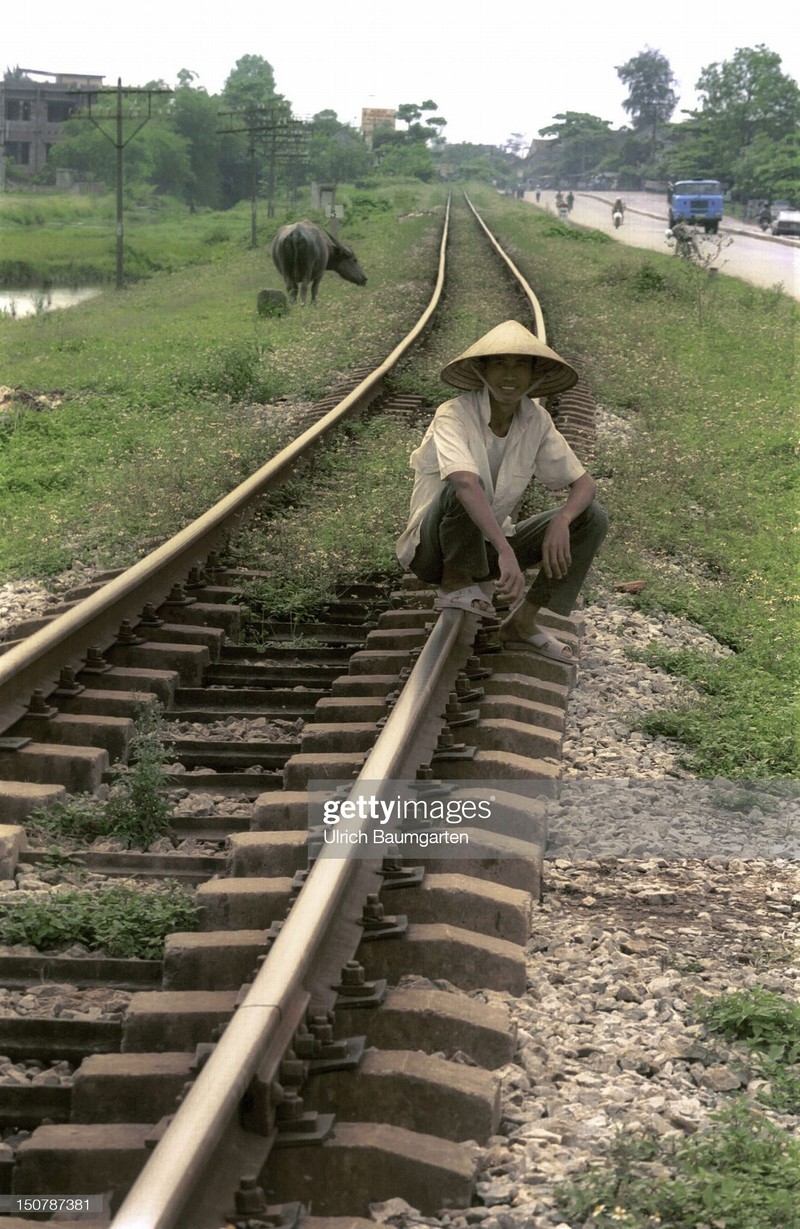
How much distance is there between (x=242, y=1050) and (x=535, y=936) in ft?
4.43

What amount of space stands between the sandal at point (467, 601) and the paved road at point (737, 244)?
73.0 ft

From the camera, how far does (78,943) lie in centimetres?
386

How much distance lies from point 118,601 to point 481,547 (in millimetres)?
1448

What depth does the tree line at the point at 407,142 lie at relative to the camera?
61.8m

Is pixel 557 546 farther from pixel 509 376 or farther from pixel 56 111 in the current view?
pixel 56 111

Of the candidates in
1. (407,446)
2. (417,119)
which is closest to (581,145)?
(417,119)

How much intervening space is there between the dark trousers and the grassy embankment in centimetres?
64

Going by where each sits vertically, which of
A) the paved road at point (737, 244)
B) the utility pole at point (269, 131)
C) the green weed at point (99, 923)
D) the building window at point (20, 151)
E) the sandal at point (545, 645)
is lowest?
the green weed at point (99, 923)

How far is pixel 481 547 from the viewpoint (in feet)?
18.9

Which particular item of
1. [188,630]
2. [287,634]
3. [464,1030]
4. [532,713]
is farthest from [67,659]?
[464,1030]

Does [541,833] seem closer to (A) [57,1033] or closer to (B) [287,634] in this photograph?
(A) [57,1033]

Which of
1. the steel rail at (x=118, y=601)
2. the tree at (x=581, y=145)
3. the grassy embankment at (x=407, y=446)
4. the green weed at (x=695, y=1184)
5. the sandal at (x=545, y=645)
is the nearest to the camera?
the green weed at (x=695, y=1184)

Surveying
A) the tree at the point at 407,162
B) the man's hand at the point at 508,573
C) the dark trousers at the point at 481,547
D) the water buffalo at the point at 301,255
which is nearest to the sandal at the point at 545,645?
the dark trousers at the point at 481,547

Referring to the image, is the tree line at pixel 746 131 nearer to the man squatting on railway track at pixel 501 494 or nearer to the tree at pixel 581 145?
the man squatting on railway track at pixel 501 494
